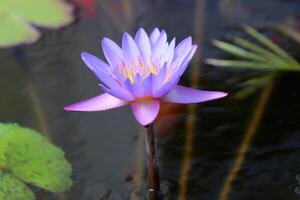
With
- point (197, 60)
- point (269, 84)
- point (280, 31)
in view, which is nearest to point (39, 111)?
point (197, 60)

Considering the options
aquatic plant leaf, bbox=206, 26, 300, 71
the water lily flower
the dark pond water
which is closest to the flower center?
the water lily flower

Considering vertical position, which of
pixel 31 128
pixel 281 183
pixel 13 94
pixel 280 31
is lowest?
pixel 281 183

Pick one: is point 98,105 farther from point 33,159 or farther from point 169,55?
point 33,159

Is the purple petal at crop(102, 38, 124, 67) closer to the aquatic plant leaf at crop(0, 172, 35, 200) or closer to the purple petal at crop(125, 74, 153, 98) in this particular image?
the purple petal at crop(125, 74, 153, 98)

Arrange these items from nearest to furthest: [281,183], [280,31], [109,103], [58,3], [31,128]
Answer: [109,103]
[281,183]
[31,128]
[280,31]
[58,3]

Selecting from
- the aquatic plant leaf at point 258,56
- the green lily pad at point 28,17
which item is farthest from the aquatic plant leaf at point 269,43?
the green lily pad at point 28,17

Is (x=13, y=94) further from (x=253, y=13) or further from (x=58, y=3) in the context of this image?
(x=253, y=13)

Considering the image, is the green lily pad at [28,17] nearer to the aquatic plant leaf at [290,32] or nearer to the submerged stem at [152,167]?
the aquatic plant leaf at [290,32]
